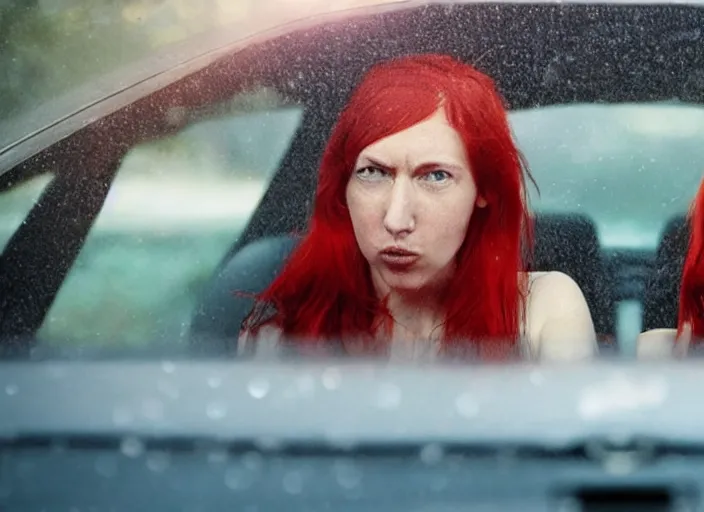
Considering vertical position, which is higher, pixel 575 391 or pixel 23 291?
pixel 23 291

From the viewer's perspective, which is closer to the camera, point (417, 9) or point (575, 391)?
point (575, 391)

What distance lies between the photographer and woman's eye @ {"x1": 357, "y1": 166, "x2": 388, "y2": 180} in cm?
191

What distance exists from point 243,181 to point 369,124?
176mm

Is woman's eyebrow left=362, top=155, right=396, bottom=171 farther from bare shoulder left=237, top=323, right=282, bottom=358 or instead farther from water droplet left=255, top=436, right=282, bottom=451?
water droplet left=255, top=436, right=282, bottom=451

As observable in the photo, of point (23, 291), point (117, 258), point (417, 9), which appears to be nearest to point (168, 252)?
point (117, 258)

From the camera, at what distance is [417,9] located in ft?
6.27

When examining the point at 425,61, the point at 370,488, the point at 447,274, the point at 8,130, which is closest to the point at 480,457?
the point at 370,488

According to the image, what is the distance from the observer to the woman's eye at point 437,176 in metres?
1.91

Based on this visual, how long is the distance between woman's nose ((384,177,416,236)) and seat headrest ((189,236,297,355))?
12 centimetres

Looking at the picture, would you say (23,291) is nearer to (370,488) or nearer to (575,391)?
(370,488)

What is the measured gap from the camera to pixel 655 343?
185cm

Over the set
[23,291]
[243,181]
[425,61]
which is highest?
[425,61]

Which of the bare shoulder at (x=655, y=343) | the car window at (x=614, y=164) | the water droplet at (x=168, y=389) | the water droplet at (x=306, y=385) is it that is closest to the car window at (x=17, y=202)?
the water droplet at (x=168, y=389)

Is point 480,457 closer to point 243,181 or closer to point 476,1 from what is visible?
point 243,181
